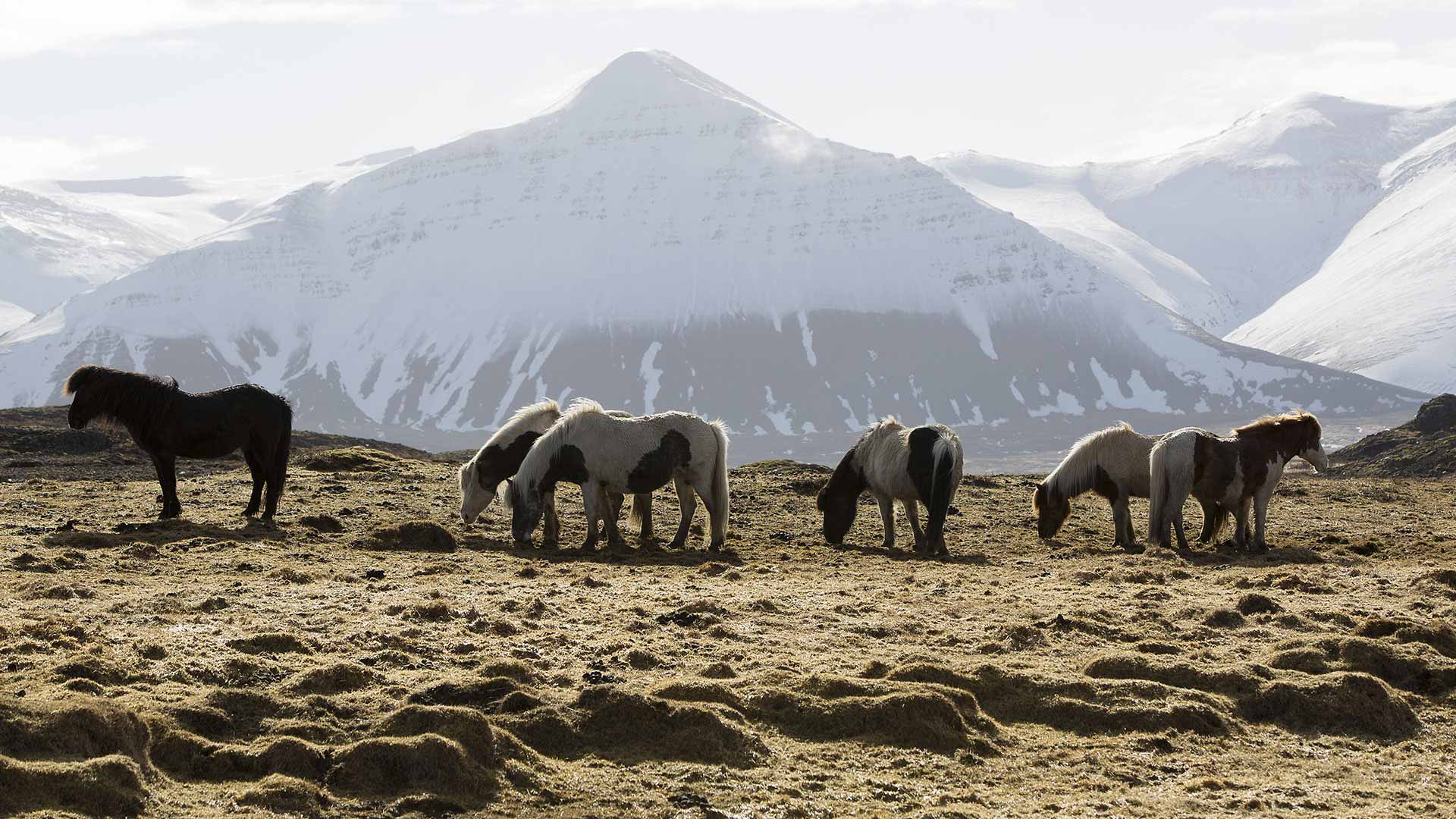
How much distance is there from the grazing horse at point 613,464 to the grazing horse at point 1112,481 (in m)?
7.66

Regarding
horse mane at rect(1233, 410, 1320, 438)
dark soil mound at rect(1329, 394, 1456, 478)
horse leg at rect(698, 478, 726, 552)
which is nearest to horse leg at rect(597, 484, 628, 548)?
horse leg at rect(698, 478, 726, 552)

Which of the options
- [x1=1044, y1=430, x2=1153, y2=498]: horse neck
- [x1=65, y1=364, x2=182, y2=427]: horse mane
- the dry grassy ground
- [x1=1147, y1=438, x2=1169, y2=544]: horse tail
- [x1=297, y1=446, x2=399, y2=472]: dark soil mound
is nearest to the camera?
the dry grassy ground

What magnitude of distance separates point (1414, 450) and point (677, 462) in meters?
49.8

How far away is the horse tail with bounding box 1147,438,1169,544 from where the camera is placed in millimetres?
28141

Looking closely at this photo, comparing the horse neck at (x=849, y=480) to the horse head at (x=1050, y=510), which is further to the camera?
the horse head at (x=1050, y=510)

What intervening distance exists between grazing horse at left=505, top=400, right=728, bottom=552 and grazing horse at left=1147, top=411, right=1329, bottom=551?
878 cm

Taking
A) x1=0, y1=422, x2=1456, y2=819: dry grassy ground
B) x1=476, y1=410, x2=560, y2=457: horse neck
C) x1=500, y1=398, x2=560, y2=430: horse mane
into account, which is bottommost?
x1=0, y1=422, x2=1456, y2=819: dry grassy ground

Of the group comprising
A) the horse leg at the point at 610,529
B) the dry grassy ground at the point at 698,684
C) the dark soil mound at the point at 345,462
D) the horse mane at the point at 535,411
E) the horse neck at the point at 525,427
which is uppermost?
the horse mane at the point at 535,411

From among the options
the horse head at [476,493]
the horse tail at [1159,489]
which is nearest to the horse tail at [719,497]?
the horse head at [476,493]

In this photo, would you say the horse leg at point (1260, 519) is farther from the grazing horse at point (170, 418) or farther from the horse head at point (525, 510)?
the grazing horse at point (170, 418)

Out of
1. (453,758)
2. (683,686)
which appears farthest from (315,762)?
(683,686)

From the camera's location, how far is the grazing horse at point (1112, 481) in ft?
95.7

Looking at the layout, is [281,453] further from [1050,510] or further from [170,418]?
[1050,510]

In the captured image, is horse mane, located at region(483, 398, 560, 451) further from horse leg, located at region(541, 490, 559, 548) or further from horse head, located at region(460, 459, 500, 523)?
horse leg, located at region(541, 490, 559, 548)
